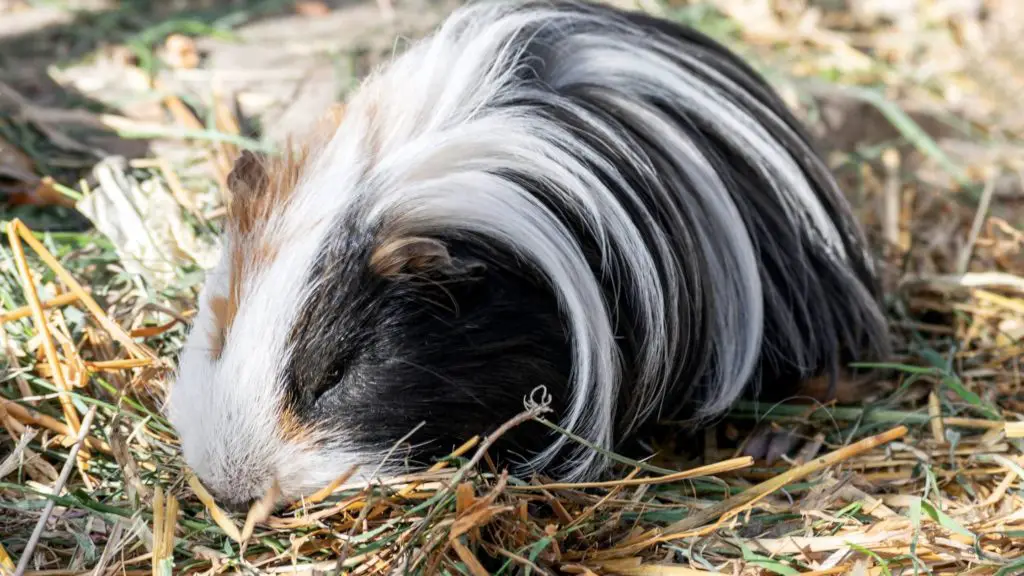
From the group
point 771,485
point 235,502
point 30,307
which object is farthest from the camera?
point 30,307

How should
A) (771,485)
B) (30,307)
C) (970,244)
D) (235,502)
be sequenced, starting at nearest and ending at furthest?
(235,502), (771,485), (30,307), (970,244)

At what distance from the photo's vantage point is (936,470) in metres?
1.74

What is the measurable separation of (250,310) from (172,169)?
3.36ft

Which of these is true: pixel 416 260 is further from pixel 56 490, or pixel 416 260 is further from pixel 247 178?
pixel 56 490

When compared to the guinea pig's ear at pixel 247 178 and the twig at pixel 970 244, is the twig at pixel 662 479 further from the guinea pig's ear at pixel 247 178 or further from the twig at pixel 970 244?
the twig at pixel 970 244

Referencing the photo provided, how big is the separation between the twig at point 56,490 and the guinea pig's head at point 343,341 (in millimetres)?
161

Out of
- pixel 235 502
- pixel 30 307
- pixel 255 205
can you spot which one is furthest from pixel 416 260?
pixel 30 307

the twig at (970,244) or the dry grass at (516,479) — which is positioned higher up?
the twig at (970,244)

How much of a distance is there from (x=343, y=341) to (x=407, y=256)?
0.16 meters

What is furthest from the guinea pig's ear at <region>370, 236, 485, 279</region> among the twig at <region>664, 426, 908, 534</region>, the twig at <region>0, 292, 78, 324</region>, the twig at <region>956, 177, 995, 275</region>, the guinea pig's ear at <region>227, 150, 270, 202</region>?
the twig at <region>956, 177, 995, 275</region>

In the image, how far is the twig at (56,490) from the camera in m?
1.41

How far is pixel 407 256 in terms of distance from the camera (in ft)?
4.88

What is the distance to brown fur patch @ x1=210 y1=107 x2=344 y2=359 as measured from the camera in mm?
1535

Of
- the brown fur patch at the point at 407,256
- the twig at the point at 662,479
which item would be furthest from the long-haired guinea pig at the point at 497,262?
the twig at the point at 662,479
